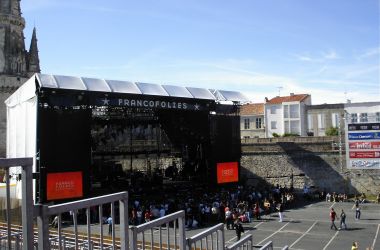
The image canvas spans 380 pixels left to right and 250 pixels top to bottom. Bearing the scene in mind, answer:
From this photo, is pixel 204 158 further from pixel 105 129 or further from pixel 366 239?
pixel 366 239

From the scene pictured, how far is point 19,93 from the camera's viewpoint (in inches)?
1022

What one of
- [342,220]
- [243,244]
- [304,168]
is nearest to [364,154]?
[304,168]

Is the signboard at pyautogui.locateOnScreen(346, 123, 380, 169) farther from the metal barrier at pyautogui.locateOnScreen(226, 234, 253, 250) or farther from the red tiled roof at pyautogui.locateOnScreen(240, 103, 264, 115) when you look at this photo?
the red tiled roof at pyautogui.locateOnScreen(240, 103, 264, 115)

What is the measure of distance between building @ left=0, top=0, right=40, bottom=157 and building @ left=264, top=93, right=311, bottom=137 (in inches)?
1233

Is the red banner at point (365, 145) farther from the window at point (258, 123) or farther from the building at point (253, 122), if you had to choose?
the window at point (258, 123)

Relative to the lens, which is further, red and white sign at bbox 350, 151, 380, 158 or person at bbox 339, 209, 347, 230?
red and white sign at bbox 350, 151, 380, 158

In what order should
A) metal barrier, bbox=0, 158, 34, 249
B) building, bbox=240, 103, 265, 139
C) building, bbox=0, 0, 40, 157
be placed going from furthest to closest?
building, bbox=240, 103, 265, 139 < building, bbox=0, 0, 40, 157 < metal barrier, bbox=0, 158, 34, 249

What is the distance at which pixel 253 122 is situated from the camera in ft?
198

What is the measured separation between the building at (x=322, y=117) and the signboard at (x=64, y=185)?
3754 cm

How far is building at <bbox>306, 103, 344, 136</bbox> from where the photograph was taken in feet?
175

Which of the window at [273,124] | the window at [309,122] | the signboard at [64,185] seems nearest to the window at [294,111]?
the window at [309,122]

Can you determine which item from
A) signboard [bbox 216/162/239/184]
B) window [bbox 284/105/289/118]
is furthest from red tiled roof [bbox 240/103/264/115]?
signboard [bbox 216/162/239/184]

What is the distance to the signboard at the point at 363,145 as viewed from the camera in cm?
3069

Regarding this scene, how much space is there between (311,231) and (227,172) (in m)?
10.4
